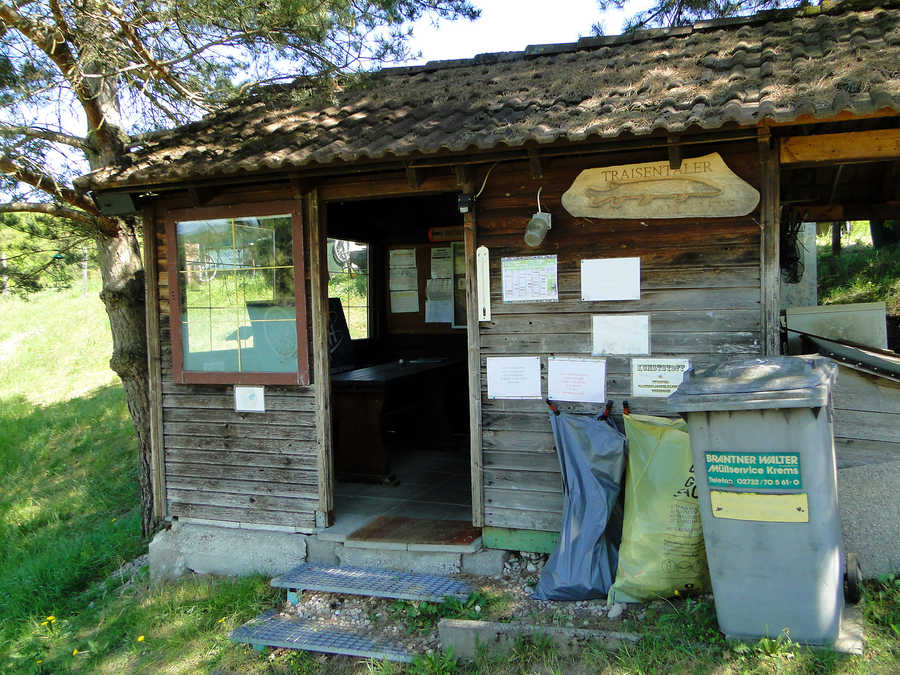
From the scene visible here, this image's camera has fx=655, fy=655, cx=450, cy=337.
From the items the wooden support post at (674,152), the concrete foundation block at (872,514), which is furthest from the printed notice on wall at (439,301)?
the concrete foundation block at (872,514)

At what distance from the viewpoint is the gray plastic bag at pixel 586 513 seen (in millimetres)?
4078

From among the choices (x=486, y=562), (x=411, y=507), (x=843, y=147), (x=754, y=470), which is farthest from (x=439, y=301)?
(x=754, y=470)

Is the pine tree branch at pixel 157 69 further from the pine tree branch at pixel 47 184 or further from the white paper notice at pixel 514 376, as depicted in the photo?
the white paper notice at pixel 514 376

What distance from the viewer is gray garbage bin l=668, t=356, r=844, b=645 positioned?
121 inches

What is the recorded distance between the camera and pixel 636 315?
4.39 meters

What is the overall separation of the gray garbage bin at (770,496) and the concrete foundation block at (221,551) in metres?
3.22

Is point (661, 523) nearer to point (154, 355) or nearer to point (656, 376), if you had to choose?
point (656, 376)

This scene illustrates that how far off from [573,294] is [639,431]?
1.05m

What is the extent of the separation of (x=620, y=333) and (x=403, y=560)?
226 cm

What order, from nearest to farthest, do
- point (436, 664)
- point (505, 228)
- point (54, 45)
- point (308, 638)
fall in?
point (436, 664), point (308, 638), point (505, 228), point (54, 45)

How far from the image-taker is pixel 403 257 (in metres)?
8.48

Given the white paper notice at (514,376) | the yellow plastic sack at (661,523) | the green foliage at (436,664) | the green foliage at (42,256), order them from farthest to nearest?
the green foliage at (42,256)
the white paper notice at (514,376)
the yellow plastic sack at (661,523)
the green foliage at (436,664)

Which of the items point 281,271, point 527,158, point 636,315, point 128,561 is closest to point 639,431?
point 636,315

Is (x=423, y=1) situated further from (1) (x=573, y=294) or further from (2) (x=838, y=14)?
(2) (x=838, y=14)
